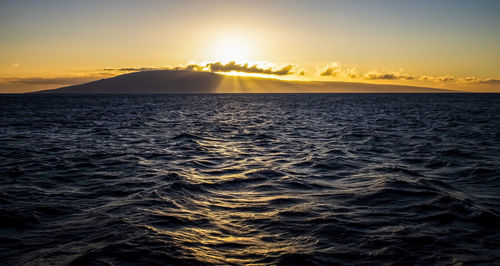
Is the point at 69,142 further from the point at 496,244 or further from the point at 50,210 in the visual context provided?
the point at 496,244

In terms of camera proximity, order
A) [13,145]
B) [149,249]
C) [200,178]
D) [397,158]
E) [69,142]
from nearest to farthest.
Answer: [149,249], [200,178], [397,158], [13,145], [69,142]

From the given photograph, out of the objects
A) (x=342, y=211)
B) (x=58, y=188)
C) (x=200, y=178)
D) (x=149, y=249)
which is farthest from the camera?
(x=200, y=178)

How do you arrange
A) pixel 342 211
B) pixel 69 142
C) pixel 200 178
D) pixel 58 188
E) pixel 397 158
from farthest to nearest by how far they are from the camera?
pixel 69 142
pixel 397 158
pixel 200 178
pixel 58 188
pixel 342 211

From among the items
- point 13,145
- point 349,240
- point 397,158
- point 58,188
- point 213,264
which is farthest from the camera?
point 13,145

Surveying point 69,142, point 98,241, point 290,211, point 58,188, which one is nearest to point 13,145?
point 69,142

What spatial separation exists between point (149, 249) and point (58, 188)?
5.79 meters

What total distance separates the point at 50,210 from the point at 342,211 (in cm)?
704

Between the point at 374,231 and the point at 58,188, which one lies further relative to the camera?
the point at 58,188

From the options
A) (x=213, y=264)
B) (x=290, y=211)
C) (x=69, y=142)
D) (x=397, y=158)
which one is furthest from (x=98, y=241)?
(x=69, y=142)

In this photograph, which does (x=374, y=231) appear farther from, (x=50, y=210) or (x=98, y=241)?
(x=50, y=210)

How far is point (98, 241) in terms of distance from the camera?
19.6ft

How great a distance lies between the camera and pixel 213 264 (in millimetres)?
5238

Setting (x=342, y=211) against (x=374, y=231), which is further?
(x=342, y=211)

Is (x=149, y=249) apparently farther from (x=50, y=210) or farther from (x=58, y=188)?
(x=58, y=188)
